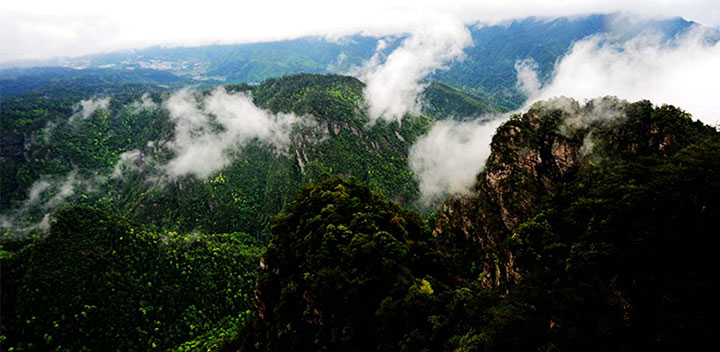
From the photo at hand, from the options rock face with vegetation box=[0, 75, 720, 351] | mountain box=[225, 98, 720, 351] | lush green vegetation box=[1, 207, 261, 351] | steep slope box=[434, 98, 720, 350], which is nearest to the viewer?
steep slope box=[434, 98, 720, 350]

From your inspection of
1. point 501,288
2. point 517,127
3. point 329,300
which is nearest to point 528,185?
point 517,127

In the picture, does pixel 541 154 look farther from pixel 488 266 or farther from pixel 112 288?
pixel 112 288

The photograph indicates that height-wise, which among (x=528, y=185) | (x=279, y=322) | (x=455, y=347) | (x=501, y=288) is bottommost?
(x=279, y=322)

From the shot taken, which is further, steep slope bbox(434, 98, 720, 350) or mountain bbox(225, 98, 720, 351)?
mountain bbox(225, 98, 720, 351)

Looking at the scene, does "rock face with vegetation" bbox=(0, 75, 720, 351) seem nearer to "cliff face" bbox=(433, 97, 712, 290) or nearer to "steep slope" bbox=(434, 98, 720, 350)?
"steep slope" bbox=(434, 98, 720, 350)

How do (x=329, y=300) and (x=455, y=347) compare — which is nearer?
(x=455, y=347)

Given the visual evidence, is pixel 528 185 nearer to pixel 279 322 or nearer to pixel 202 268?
pixel 279 322

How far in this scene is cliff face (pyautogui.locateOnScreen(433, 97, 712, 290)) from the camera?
45000 mm

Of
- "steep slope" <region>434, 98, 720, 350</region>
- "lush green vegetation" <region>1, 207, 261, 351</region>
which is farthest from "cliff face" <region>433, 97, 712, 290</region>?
"lush green vegetation" <region>1, 207, 261, 351</region>

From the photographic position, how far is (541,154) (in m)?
55.3

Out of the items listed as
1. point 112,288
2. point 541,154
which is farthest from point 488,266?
point 112,288

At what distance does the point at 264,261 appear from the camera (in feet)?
205

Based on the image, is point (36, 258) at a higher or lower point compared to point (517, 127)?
lower

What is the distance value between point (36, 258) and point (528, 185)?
133454 millimetres
